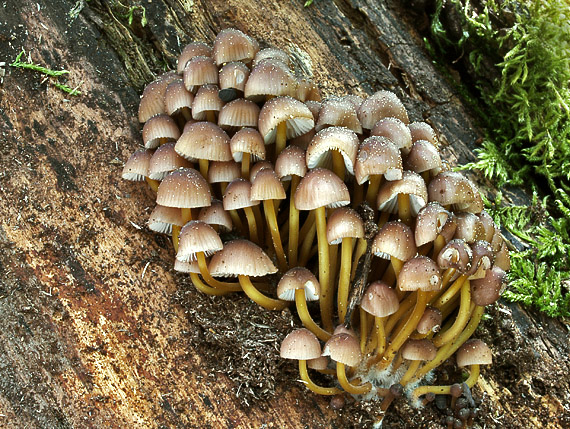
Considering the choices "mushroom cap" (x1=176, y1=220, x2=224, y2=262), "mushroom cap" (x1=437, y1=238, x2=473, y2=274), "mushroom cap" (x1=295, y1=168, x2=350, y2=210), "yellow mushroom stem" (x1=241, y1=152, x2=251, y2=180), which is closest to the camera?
"mushroom cap" (x1=437, y1=238, x2=473, y2=274)


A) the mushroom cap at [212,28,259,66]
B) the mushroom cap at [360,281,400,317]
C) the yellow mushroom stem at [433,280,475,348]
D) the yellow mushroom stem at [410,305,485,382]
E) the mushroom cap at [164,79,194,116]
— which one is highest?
the mushroom cap at [212,28,259,66]

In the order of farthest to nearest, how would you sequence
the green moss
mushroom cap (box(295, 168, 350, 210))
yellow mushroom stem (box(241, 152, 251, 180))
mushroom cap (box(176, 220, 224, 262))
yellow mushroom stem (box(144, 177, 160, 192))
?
the green moss → yellow mushroom stem (box(144, 177, 160, 192)) → yellow mushroom stem (box(241, 152, 251, 180)) → mushroom cap (box(176, 220, 224, 262)) → mushroom cap (box(295, 168, 350, 210))

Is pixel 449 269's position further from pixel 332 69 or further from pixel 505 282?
pixel 332 69

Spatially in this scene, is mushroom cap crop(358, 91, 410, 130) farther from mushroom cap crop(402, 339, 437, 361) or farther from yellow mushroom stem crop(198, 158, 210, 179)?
mushroom cap crop(402, 339, 437, 361)

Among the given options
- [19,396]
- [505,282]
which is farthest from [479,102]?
[19,396]

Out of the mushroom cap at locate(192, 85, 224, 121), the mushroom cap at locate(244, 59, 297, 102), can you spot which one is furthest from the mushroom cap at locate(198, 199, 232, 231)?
the mushroom cap at locate(244, 59, 297, 102)

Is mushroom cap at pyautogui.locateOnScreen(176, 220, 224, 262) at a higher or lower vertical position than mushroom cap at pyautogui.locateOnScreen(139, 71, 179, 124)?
lower
